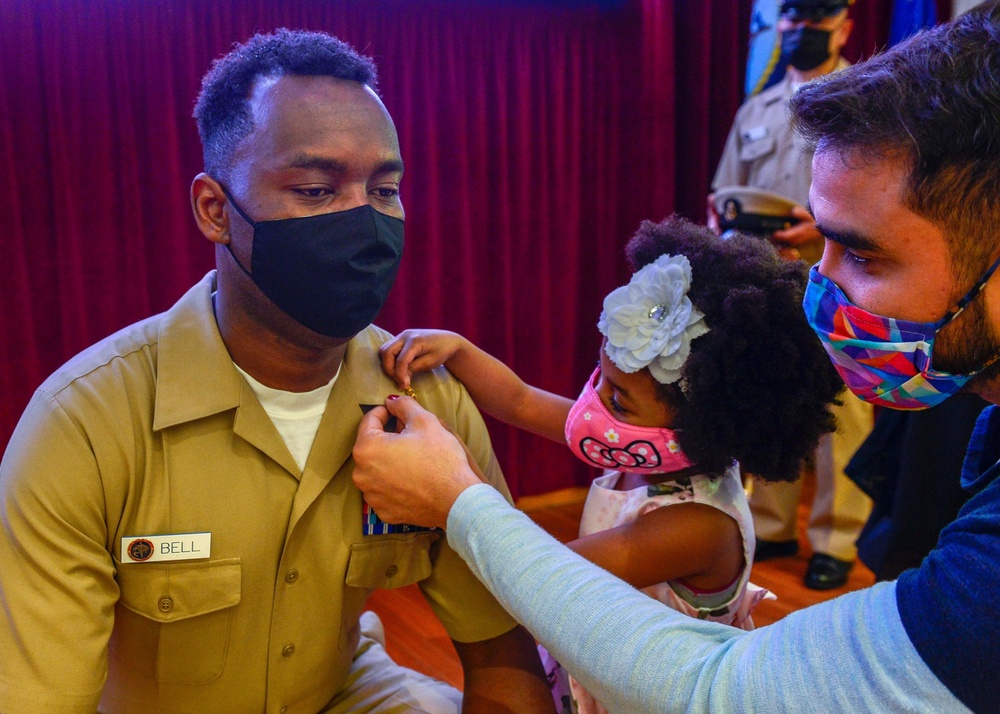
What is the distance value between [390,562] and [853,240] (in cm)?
99

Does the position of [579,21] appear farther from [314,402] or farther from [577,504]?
[314,402]

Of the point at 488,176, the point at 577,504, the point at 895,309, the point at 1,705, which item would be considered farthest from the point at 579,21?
the point at 1,705

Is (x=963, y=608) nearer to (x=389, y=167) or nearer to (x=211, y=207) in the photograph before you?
(x=389, y=167)

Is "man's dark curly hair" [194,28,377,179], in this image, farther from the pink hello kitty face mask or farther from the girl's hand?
the pink hello kitty face mask

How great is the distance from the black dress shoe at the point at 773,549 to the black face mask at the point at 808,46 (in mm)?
2058

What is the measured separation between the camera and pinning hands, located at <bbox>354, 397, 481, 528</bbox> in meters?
1.29

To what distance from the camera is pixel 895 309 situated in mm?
1047

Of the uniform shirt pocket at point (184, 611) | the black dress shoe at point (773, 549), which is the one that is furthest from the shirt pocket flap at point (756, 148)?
the uniform shirt pocket at point (184, 611)

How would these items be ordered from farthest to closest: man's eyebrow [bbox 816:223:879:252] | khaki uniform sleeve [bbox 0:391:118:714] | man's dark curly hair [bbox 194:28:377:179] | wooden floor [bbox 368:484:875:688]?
1. wooden floor [bbox 368:484:875:688]
2. man's dark curly hair [bbox 194:28:377:179]
3. khaki uniform sleeve [bbox 0:391:118:714]
4. man's eyebrow [bbox 816:223:879:252]

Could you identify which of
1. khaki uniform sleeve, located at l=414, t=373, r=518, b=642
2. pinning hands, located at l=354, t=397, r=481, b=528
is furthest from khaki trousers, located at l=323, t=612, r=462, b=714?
pinning hands, located at l=354, t=397, r=481, b=528

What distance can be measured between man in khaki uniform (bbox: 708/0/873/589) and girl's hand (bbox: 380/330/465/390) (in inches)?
71.3

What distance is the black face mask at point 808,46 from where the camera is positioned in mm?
3305

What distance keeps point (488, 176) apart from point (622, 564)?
9.32ft

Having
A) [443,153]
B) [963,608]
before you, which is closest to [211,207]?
[963,608]
